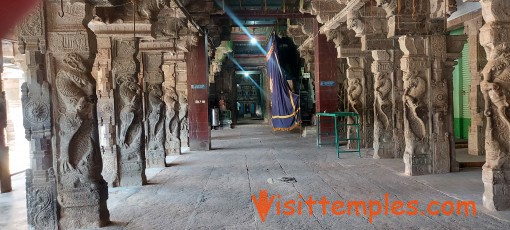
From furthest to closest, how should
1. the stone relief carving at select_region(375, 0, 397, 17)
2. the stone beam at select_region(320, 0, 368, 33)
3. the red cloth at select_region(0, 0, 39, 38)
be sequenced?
the stone beam at select_region(320, 0, 368, 33) → the stone relief carving at select_region(375, 0, 397, 17) → the red cloth at select_region(0, 0, 39, 38)

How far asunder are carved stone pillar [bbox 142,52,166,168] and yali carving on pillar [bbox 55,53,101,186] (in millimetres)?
3490

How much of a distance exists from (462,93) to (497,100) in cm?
716

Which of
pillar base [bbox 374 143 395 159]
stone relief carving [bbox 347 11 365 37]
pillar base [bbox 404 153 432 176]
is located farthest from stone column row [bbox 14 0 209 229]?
pillar base [bbox 374 143 395 159]

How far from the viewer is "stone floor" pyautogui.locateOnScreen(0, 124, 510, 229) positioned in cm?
418

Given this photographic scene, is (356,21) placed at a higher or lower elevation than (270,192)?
higher

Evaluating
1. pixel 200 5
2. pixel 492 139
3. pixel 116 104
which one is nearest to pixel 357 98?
pixel 200 5

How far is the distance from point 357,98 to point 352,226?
6.27 m

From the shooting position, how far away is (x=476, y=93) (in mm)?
9172

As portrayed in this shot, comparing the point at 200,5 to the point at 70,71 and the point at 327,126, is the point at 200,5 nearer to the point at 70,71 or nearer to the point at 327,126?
the point at 327,126

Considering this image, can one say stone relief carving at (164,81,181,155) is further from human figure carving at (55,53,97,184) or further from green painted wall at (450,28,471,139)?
green painted wall at (450,28,471,139)

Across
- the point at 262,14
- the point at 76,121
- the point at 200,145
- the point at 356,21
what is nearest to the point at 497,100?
the point at 356,21

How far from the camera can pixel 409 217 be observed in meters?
4.27

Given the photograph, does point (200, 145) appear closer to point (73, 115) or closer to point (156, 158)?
point (156, 158)

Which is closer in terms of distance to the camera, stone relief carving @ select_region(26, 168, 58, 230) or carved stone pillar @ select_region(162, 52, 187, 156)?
stone relief carving @ select_region(26, 168, 58, 230)
